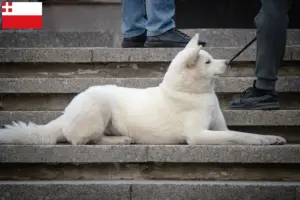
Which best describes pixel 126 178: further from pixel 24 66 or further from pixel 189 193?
pixel 24 66

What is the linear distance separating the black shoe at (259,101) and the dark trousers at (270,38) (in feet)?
0.20

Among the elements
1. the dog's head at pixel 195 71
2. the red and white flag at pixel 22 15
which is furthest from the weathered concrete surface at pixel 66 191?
the red and white flag at pixel 22 15

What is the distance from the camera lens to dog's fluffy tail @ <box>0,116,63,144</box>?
5.22 metres

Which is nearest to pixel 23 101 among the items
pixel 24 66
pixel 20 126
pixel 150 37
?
pixel 24 66

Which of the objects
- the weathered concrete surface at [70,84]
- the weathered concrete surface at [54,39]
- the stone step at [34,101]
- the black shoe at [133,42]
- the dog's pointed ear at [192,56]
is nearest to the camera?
the dog's pointed ear at [192,56]

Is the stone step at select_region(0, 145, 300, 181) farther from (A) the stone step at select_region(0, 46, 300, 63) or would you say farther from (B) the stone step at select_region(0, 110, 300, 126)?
(A) the stone step at select_region(0, 46, 300, 63)

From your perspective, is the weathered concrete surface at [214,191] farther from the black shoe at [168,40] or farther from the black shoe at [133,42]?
the black shoe at [133,42]

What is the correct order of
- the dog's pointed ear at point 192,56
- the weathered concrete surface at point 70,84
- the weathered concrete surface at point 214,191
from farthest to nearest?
the weathered concrete surface at point 70,84
the dog's pointed ear at point 192,56
the weathered concrete surface at point 214,191

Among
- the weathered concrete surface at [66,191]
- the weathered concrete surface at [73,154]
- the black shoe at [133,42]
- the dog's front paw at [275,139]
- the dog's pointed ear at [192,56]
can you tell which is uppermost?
the dog's pointed ear at [192,56]

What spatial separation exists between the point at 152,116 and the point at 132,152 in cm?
50

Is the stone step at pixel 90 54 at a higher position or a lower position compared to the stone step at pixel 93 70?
higher

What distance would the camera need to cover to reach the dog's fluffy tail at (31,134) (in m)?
5.22

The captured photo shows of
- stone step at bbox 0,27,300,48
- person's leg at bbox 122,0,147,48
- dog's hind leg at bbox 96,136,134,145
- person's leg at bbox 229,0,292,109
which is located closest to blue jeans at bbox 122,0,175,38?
person's leg at bbox 122,0,147,48

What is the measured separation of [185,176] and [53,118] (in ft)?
4.29
